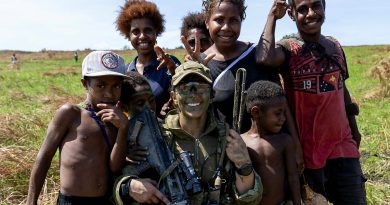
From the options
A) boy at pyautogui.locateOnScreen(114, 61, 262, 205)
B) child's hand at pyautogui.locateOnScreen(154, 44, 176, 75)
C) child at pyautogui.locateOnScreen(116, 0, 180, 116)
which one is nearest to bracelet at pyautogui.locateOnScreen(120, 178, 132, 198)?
boy at pyautogui.locateOnScreen(114, 61, 262, 205)

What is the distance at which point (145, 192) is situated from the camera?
246 centimetres

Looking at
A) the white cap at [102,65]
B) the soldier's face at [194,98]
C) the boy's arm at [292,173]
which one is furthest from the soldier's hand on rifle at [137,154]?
the boy's arm at [292,173]

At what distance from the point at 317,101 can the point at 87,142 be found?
4.62ft

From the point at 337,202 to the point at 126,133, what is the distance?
148 cm

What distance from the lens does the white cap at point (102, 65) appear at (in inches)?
106

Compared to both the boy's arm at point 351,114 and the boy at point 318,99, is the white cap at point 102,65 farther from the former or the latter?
the boy's arm at point 351,114

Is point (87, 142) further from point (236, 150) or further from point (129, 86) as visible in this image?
point (236, 150)

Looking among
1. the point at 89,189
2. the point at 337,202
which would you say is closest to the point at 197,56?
the point at 89,189

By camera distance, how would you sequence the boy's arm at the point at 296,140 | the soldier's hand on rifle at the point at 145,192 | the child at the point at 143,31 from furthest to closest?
the child at the point at 143,31 < the boy's arm at the point at 296,140 < the soldier's hand on rifle at the point at 145,192

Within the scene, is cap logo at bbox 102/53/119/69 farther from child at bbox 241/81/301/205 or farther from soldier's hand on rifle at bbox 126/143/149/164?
child at bbox 241/81/301/205

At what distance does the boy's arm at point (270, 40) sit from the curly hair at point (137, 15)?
3.94ft

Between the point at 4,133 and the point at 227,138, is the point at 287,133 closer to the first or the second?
the point at 227,138

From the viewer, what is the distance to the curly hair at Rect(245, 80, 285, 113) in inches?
108

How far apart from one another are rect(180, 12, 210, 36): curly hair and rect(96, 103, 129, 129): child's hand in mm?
1667
